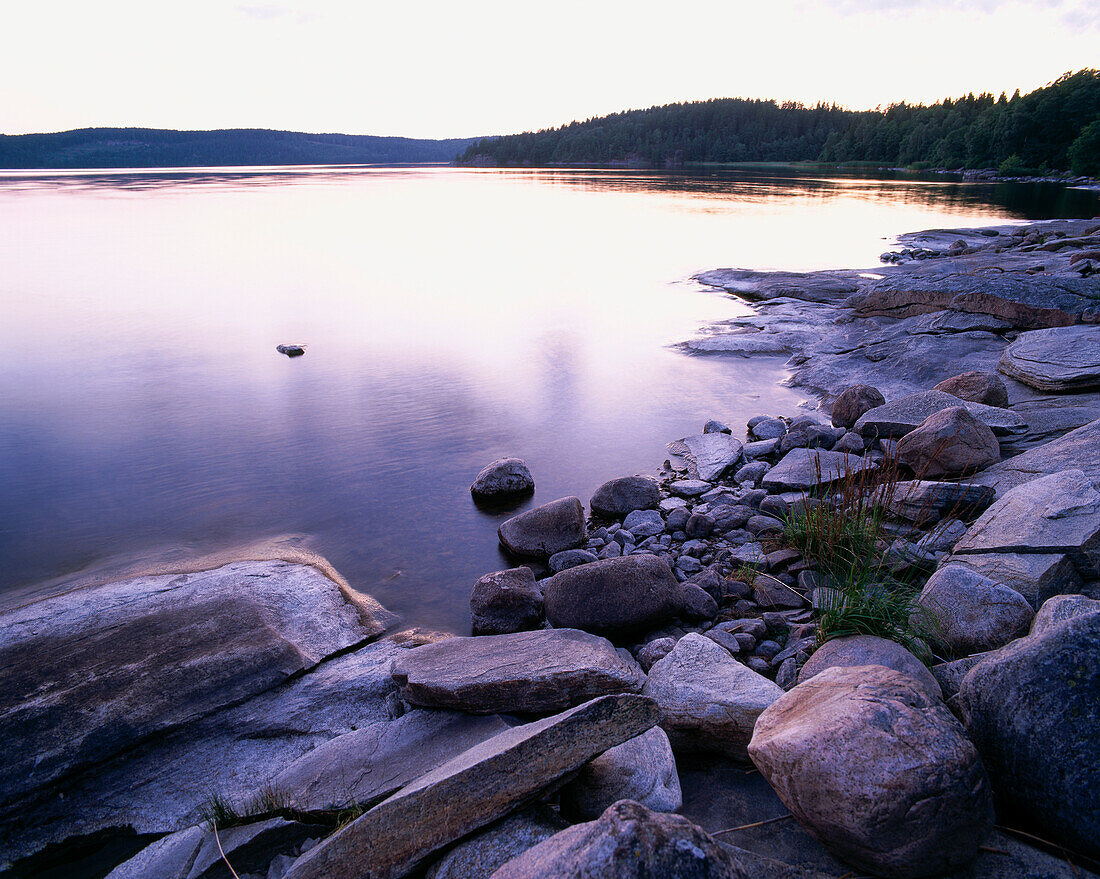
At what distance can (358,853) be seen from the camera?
9.23 ft

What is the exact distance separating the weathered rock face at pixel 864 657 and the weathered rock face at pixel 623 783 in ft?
2.93

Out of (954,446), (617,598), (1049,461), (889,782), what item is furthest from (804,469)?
(889,782)

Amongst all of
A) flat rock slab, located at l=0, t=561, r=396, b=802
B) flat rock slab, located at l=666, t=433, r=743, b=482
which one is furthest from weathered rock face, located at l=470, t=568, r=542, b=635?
flat rock slab, located at l=666, t=433, r=743, b=482

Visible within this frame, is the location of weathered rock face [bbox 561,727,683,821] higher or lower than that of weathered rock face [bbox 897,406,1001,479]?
lower

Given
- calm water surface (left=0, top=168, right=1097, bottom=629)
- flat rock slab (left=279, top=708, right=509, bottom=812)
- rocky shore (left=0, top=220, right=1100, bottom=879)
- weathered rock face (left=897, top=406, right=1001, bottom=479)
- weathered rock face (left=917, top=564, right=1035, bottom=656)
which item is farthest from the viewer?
calm water surface (left=0, top=168, right=1097, bottom=629)

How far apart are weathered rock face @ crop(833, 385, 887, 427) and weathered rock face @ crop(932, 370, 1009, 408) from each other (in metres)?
0.98

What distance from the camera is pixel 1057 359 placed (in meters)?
8.74

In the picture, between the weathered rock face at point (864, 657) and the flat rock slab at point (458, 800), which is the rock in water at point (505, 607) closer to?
the weathered rock face at point (864, 657)

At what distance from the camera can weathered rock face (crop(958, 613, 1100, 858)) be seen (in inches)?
99.6

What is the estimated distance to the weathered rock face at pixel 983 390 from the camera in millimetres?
8219

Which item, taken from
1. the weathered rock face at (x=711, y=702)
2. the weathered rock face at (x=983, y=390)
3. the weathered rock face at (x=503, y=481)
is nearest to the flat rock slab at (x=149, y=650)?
the weathered rock face at (x=503, y=481)

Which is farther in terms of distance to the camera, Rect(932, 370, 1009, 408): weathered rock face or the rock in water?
Rect(932, 370, 1009, 408): weathered rock face

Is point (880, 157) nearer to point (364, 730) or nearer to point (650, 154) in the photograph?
point (650, 154)

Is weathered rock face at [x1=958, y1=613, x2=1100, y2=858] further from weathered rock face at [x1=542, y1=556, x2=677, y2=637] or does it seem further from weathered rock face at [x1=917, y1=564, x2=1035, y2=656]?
weathered rock face at [x1=542, y1=556, x2=677, y2=637]
